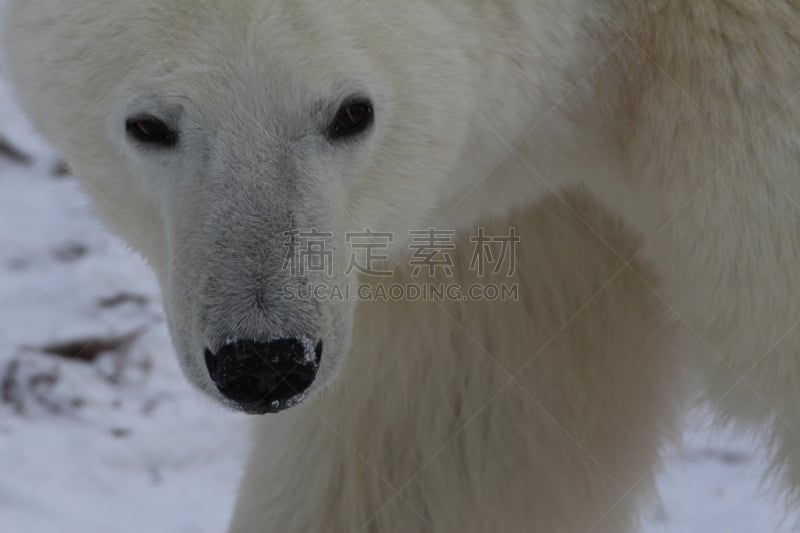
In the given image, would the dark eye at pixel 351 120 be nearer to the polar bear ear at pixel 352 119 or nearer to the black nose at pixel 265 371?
the polar bear ear at pixel 352 119

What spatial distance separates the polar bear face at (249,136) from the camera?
2.07 m

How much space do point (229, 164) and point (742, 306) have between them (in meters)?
1.05

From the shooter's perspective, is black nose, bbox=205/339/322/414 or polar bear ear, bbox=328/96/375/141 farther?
polar bear ear, bbox=328/96/375/141

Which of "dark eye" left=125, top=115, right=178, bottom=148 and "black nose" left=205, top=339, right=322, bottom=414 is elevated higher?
"dark eye" left=125, top=115, right=178, bottom=148

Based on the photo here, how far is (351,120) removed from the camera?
7.18 ft

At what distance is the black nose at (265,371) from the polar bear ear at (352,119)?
1.20 feet

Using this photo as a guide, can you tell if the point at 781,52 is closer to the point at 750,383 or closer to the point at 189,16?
the point at 750,383

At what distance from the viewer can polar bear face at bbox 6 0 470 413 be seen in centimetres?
207

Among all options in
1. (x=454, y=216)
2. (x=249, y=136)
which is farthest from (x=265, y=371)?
(x=454, y=216)

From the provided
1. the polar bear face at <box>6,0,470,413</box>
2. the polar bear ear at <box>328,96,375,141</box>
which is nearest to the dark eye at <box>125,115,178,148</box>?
the polar bear face at <box>6,0,470,413</box>

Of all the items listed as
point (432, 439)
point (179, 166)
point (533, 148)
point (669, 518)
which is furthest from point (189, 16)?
point (669, 518)

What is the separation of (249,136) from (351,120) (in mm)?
194

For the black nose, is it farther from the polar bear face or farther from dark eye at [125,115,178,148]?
dark eye at [125,115,178,148]

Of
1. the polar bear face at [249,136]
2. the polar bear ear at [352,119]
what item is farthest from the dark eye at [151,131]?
the polar bear ear at [352,119]
